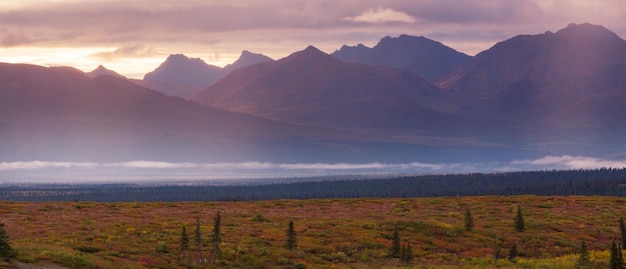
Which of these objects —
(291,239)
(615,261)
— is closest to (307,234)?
(291,239)

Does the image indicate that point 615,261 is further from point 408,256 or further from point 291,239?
point 291,239

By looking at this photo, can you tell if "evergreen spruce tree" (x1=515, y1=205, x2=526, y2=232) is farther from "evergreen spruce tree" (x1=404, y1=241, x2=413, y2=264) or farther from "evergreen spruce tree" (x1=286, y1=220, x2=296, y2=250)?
"evergreen spruce tree" (x1=286, y1=220, x2=296, y2=250)

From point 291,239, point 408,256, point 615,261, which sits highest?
point 291,239

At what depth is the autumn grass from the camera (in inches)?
1982

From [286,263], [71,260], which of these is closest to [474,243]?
[286,263]

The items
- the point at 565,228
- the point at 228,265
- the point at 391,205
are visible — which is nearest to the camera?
the point at 228,265

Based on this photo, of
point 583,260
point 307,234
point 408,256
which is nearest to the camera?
point 583,260

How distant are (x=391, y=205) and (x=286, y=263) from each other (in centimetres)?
4580

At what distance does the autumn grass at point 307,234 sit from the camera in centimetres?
5034

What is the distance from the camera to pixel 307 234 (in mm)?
63406

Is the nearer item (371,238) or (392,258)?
(392,258)

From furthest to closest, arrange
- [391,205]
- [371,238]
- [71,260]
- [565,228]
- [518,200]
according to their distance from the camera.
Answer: [518,200]
[391,205]
[565,228]
[371,238]
[71,260]

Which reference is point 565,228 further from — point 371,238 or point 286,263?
point 286,263

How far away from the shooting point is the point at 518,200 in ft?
337
